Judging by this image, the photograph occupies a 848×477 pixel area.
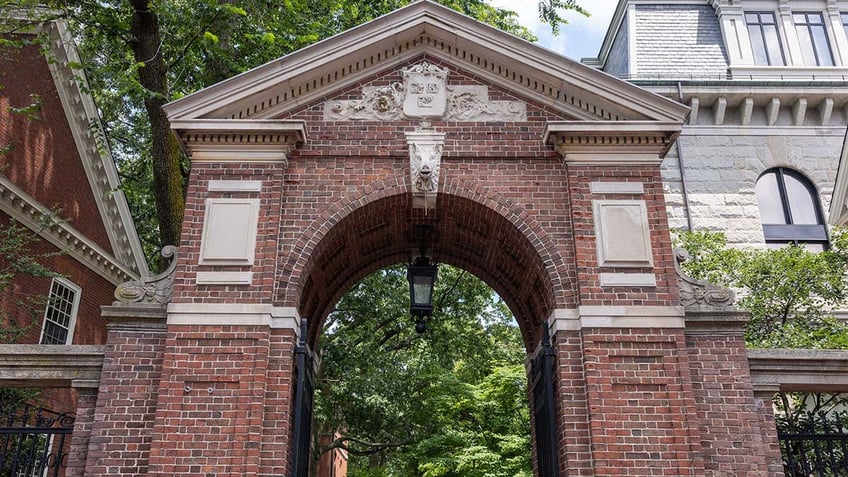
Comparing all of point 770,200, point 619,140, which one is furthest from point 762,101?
point 619,140

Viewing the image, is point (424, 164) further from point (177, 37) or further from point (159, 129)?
point (177, 37)

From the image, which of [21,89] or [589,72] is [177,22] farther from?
[589,72]

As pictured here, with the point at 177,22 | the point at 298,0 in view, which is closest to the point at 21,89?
the point at 177,22

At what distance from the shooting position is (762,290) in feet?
35.3

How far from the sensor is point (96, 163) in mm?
17516

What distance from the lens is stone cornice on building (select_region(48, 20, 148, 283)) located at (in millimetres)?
16156

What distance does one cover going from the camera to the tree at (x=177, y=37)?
1196cm

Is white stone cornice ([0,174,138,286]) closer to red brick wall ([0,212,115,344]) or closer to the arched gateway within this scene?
red brick wall ([0,212,115,344])

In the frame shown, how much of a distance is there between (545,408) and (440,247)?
298 centimetres

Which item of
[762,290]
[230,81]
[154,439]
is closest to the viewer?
[154,439]

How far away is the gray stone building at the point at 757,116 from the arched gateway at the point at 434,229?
6988mm

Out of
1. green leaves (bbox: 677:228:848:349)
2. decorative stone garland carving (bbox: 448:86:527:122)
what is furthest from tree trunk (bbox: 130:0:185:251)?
green leaves (bbox: 677:228:848:349)

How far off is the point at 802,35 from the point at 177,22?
14.1 meters

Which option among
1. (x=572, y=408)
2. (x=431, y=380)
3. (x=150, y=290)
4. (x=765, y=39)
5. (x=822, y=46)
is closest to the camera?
(x=572, y=408)
